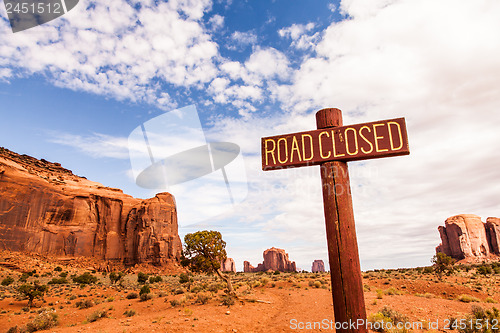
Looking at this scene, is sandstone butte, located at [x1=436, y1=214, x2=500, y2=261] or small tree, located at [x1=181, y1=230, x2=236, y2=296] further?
sandstone butte, located at [x1=436, y1=214, x2=500, y2=261]

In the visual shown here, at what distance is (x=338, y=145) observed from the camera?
10.5 ft

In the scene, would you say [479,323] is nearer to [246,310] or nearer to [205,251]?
[246,310]

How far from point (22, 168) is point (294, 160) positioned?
266 ft

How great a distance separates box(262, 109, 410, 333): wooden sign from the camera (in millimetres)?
2805

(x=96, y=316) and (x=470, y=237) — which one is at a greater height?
(x=470, y=237)

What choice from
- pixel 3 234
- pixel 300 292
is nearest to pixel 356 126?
pixel 300 292

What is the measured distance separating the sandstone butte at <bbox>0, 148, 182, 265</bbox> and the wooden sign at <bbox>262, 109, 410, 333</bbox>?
2705 inches

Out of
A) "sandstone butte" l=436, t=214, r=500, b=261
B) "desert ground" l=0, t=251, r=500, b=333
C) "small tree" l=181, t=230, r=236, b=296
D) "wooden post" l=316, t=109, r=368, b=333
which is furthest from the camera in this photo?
"sandstone butte" l=436, t=214, r=500, b=261

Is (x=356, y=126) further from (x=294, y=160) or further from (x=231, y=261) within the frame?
(x=231, y=261)

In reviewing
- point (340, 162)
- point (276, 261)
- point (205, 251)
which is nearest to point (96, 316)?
point (205, 251)

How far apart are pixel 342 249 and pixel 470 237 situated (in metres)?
112
